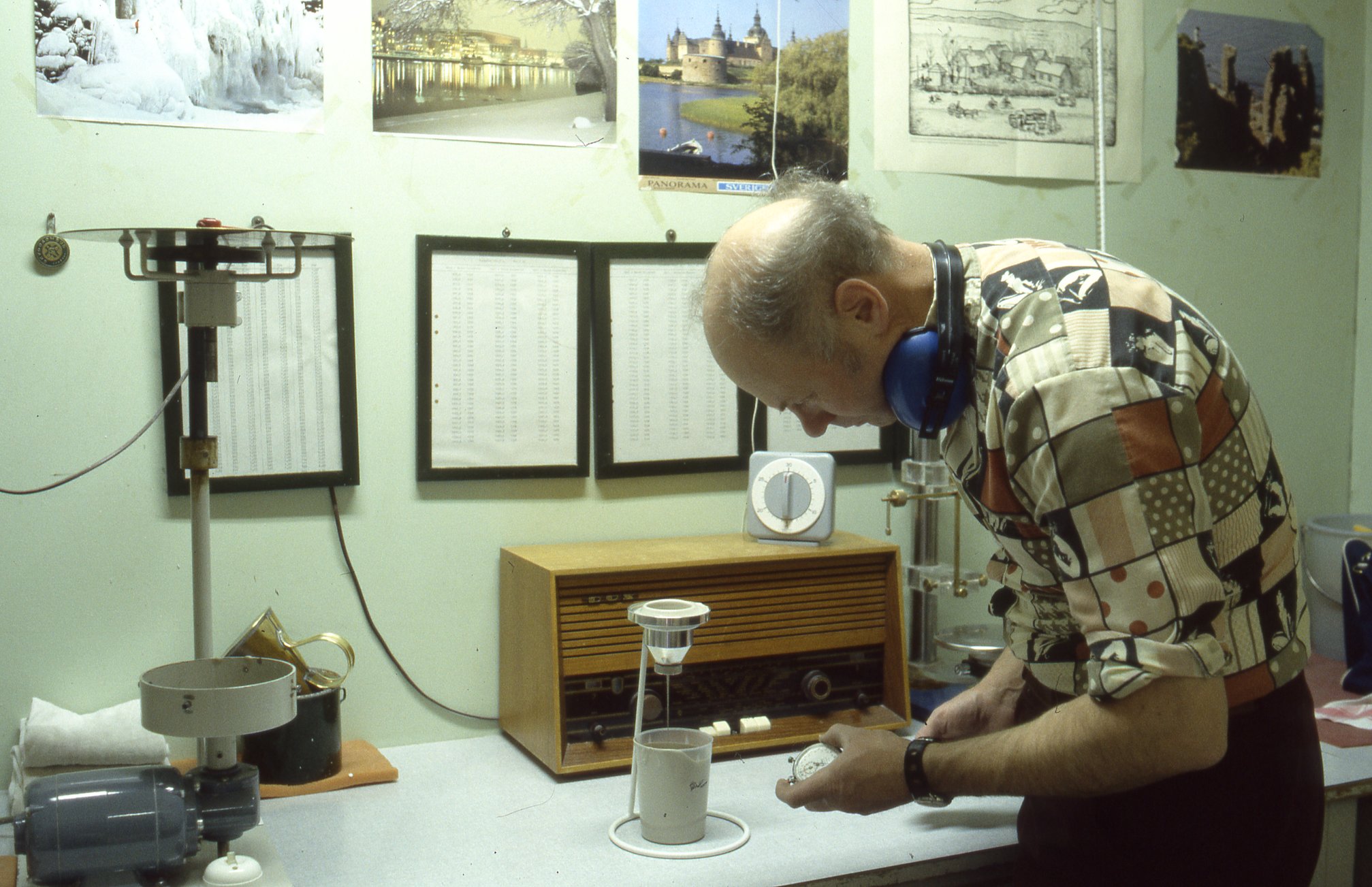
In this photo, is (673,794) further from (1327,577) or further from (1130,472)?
(1327,577)

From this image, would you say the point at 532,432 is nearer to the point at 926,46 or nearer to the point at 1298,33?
the point at 926,46

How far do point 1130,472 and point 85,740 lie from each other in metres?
1.26

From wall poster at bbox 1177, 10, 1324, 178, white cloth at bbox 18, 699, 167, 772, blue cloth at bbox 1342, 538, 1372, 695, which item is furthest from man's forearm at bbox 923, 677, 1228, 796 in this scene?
wall poster at bbox 1177, 10, 1324, 178

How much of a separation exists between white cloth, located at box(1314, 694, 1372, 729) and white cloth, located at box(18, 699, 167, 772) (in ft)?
5.38

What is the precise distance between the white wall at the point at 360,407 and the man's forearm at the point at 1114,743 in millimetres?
933

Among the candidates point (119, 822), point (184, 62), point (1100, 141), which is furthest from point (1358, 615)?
point (184, 62)

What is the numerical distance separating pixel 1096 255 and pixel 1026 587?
1.07ft

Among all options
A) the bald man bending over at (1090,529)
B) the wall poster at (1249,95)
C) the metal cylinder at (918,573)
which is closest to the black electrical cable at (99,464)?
the bald man bending over at (1090,529)

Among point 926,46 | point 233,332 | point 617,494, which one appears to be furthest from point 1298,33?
point 233,332

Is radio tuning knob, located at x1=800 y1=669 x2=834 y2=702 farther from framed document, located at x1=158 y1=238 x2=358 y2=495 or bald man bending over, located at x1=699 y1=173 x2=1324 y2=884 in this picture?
framed document, located at x1=158 y1=238 x2=358 y2=495

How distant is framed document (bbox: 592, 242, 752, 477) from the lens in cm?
182

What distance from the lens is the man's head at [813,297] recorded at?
42.0 inches

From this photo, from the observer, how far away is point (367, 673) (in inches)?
66.9

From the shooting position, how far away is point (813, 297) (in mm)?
1069
